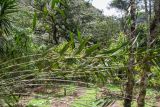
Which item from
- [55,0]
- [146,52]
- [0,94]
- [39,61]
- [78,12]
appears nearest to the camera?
[0,94]

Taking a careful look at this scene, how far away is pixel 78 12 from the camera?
21672mm

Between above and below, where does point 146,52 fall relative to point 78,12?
below

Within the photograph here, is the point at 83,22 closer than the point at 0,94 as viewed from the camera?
No

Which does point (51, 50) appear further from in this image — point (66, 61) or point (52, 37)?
point (52, 37)

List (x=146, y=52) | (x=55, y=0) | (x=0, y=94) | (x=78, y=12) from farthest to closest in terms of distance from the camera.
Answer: (x=78, y=12), (x=55, y=0), (x=146, y=52), (x=0, y=94)

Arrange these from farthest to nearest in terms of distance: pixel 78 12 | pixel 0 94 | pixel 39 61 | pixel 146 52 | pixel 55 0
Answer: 1. pixel 78 12
2. pixel 55 0
3. pixel 146 52
4. pixel 39 61
5. pixel 0 94

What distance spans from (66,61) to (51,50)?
4.9 inches

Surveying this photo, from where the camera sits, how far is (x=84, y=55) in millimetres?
2094

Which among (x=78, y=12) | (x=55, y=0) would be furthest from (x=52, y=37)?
(x=55, y=0)

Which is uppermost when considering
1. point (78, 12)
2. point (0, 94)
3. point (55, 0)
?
point (78, 12)

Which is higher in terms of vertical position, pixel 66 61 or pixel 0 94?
pixel 66 61

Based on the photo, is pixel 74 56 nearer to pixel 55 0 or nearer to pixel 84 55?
pixel 84 55

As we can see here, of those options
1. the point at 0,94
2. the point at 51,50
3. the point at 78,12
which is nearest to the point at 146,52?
the point at 51,50

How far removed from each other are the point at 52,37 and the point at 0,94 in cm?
1992
